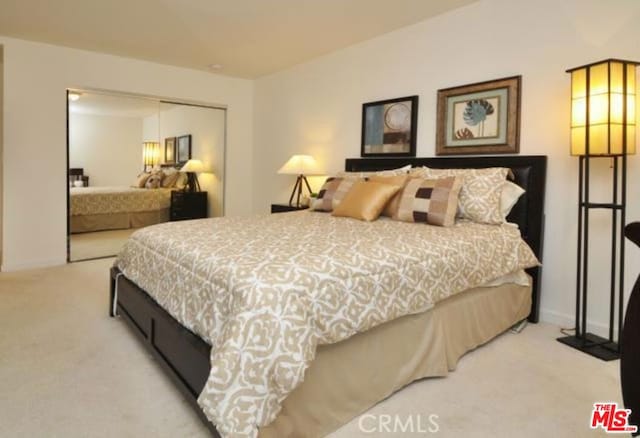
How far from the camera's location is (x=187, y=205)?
5406mm

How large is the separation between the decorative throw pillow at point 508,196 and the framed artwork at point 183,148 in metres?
3.89

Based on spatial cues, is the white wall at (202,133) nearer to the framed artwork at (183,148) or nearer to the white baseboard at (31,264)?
the framed artwork at (183,148)

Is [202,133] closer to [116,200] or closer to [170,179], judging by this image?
[170,179]

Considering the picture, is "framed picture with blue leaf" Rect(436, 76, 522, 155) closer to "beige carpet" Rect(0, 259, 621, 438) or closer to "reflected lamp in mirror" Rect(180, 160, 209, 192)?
"beige carpet" Rect(0, 259, 621, 438)

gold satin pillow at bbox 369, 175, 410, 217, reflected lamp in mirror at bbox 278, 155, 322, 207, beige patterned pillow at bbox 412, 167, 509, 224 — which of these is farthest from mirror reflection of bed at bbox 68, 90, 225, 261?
beige patterned pillow at bbox 412, 167, 509, 224

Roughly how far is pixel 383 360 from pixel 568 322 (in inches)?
66.0

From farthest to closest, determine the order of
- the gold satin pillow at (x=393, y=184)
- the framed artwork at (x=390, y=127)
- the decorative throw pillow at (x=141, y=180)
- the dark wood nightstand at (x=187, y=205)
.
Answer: the dark wood nightstand at (x=187, y=205)
the decorative throw pillow at (x=141, y=180)
the framed artwork at (x=390, y=127)
the gold satin pillow at (x=393, y=184)

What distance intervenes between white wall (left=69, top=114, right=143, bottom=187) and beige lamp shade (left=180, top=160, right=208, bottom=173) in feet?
1.79

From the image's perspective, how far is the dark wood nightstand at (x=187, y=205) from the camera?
17.3ft

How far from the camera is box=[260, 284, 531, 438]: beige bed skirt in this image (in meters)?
1.57

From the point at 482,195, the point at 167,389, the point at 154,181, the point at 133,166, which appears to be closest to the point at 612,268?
the point at 482,195

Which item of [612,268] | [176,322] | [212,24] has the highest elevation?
[212,24]

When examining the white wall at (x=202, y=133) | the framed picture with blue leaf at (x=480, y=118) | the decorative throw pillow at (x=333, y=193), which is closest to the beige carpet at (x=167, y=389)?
the framed picture with blue leaf at (x=480, y=118)

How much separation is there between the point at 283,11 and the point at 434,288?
258 cm
